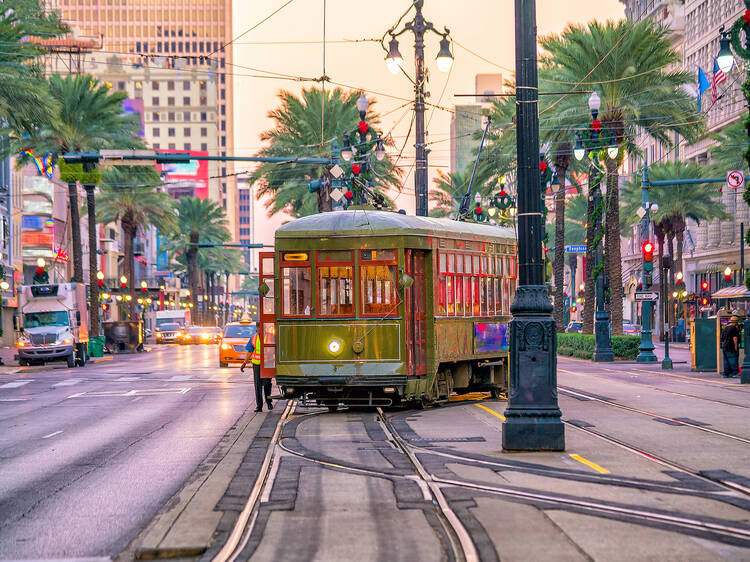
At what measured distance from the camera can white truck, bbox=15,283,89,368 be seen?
46.2 m

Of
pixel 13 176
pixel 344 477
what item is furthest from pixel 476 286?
pixel 13 176

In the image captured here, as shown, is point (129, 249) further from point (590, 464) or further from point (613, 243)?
point (590, 464)

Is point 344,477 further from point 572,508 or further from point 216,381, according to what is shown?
point 216,381

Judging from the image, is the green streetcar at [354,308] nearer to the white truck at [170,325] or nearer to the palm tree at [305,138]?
the palm tree at [305,138]

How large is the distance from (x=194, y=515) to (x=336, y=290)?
1086 cm

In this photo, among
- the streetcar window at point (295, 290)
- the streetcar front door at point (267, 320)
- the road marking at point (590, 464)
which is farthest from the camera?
the streetcar front door at point (267, 320)

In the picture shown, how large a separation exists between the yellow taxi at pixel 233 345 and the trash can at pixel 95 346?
14035 millimetres

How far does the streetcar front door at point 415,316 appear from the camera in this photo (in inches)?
795

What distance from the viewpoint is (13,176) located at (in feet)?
251

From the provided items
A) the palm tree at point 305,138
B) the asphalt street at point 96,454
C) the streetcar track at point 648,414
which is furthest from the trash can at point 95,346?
the streetcar track at point 648,414

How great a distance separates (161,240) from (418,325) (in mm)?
142402

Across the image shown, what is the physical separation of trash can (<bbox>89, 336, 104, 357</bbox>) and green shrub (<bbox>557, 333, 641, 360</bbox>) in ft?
74.8

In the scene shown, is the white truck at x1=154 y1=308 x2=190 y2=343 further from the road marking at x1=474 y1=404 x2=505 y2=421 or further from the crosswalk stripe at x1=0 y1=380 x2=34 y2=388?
the road marking at x1=474 y1=404 x2=505 y2=421

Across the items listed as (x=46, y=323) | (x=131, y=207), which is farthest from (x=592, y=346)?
(x=131, y=207)
